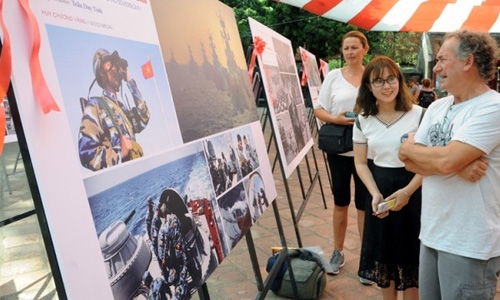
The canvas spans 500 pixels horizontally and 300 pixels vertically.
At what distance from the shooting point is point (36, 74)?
88 centimetres

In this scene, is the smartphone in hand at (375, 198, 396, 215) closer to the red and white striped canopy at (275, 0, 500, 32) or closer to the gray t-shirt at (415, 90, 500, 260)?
the gray t-shirt at (415, 90, 500, 260)

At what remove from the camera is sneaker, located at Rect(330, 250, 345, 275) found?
137 inches

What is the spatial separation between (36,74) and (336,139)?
251 cm

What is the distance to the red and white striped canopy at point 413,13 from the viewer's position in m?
6.46

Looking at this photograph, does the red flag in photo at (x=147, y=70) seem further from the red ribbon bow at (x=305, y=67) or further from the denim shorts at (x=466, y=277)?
the red ribbon bow at (x=305, y=67)

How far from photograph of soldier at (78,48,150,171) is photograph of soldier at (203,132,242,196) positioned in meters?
0.46

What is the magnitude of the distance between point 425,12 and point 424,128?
5610 mm

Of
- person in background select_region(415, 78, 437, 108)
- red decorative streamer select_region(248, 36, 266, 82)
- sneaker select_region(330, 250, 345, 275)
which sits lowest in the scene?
sneaker select_region(330, 250, 345, 275)

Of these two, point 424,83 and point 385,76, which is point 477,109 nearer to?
point 385,76

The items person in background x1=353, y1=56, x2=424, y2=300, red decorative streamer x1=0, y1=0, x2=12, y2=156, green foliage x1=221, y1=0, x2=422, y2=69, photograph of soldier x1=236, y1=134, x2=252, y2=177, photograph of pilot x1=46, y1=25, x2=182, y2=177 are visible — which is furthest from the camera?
green foliage x1=221, y1=0, x2=422, y2=69

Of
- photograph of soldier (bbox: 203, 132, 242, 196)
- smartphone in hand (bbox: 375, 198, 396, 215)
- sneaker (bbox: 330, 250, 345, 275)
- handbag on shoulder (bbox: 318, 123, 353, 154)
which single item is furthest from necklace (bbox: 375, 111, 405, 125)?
sneaker (bbox: 330, 250, 345, 275)

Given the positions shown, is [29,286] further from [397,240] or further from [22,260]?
[397,240]

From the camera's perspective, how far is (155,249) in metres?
1.22

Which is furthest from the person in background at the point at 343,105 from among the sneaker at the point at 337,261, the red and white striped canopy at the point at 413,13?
the red and white striped canopy at the point at 413,13
